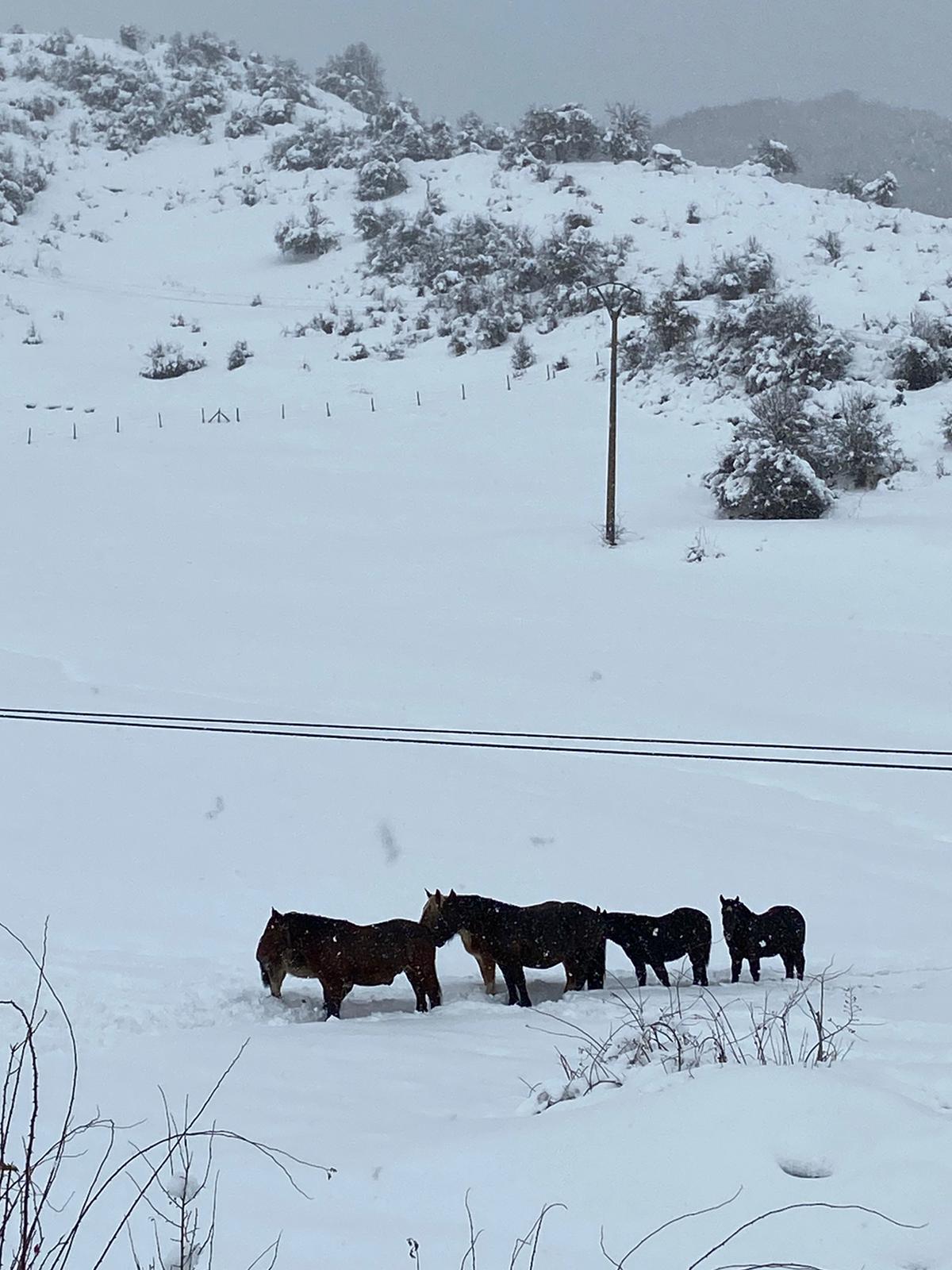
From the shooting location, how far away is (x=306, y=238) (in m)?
40.2

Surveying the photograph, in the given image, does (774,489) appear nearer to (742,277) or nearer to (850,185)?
(742,277)

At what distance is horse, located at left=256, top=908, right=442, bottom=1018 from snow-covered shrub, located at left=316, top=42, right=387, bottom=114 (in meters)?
61.6

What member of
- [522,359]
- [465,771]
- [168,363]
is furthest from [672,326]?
[465,771]

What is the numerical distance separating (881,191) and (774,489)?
26260 millimetres

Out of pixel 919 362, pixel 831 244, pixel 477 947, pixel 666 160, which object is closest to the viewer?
pixel 477 947

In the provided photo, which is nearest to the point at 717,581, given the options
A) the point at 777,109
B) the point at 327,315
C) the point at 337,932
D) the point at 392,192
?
the point at 337,932

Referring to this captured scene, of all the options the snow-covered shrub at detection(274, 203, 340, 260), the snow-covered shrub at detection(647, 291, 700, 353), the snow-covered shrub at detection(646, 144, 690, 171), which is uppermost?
the snow-covered shrub at detection(646, 144, 690, 171)

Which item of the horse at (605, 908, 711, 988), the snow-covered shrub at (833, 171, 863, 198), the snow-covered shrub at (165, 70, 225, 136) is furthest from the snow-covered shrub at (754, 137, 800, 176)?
the horse at (605, 908, 711, 988)

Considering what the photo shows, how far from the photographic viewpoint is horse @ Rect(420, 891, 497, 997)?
718cm

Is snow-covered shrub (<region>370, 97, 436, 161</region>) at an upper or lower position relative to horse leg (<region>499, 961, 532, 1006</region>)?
upper

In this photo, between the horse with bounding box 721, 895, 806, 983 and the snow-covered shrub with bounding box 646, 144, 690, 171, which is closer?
the horse with bounding box 721, 895, 806, 983

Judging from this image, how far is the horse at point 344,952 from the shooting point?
22.4ft

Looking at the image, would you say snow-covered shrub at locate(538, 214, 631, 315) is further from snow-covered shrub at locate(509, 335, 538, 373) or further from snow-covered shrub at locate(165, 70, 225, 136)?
snow-covered shrub at locate(165, 70, 225, 136)

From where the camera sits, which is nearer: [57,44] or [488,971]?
[488,971]
